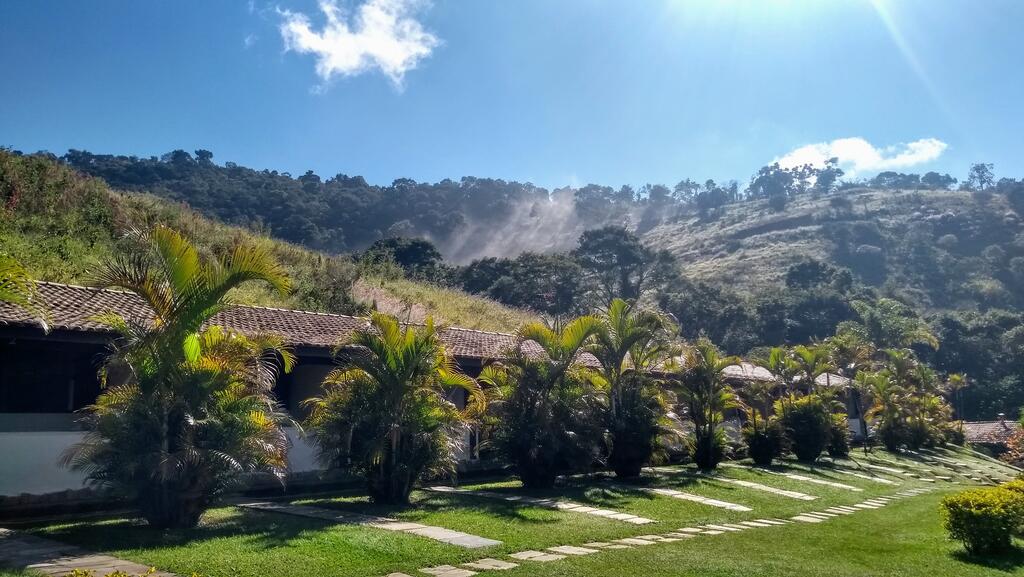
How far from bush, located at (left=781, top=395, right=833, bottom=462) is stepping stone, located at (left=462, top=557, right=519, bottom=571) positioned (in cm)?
1565

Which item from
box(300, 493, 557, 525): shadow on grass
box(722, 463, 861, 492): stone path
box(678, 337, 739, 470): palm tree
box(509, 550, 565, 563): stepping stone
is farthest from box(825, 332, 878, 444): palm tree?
box(509, 550, 565, 563): stepping stone

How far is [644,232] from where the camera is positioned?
388ft

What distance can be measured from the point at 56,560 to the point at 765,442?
17.1 m

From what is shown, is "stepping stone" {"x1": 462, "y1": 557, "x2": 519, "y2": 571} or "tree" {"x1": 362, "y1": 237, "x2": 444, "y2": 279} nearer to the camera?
"stepping stone" {"x1": 462, "y1": 557, "x2": 519, "y2": 571}

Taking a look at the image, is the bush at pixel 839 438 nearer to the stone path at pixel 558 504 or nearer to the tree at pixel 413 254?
the stone path at pixel 558 504

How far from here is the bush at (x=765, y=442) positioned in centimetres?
2028

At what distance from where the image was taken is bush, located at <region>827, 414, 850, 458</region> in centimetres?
2333

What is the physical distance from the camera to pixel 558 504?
470 inches

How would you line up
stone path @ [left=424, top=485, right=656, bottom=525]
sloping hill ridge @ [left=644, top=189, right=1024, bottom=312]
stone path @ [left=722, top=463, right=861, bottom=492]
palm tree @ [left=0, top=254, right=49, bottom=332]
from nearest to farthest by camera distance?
1. palm tree @ [left=0, top=254, right=49, bottom=332]
2. stone path @ [left=424, top=485, right=656, bottom=525]
3. stone path @ [left=722, top=463, right=861, bottom=492]
4. sloping hill ridge @ [left=644, top=189, right=1024, bottom=312]

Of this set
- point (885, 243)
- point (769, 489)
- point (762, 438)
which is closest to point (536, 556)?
point (769, 489)

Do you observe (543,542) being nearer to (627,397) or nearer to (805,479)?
(627,397)

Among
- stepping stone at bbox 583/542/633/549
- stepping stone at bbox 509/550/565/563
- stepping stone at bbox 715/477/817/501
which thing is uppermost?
stepping stone at bbox 509/550/565/563

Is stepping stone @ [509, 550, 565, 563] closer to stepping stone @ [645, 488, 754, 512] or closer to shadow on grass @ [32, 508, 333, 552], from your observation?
shadow on grass @ [32, 508, 333, 552]

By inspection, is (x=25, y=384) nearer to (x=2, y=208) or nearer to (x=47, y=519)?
(x=47, y=519)
